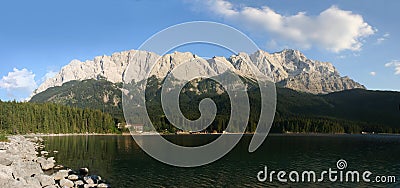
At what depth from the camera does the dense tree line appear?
14938 centimetres

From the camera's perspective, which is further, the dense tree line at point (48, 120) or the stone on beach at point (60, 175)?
the dense tree line at point (48, 120)

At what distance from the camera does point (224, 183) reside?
154 ft

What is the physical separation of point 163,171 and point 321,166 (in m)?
31.9

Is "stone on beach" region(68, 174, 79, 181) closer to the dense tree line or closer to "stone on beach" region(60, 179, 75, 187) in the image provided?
"stone on beach" region(60, 179, 75, 187)

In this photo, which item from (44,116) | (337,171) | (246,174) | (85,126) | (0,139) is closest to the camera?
(246,174)

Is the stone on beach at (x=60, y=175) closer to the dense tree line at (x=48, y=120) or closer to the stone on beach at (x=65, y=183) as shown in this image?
the stone on beach at (x=65, y=183)

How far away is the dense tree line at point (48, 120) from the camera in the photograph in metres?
149

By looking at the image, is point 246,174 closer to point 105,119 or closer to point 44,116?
point 44,116

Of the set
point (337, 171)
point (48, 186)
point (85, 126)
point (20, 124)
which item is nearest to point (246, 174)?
point (337, 171)

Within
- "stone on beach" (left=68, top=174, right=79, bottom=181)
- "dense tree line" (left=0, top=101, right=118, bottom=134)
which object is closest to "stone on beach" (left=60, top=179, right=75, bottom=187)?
"stone on beach" (left=68, top=174, right=79, bottom=181)
